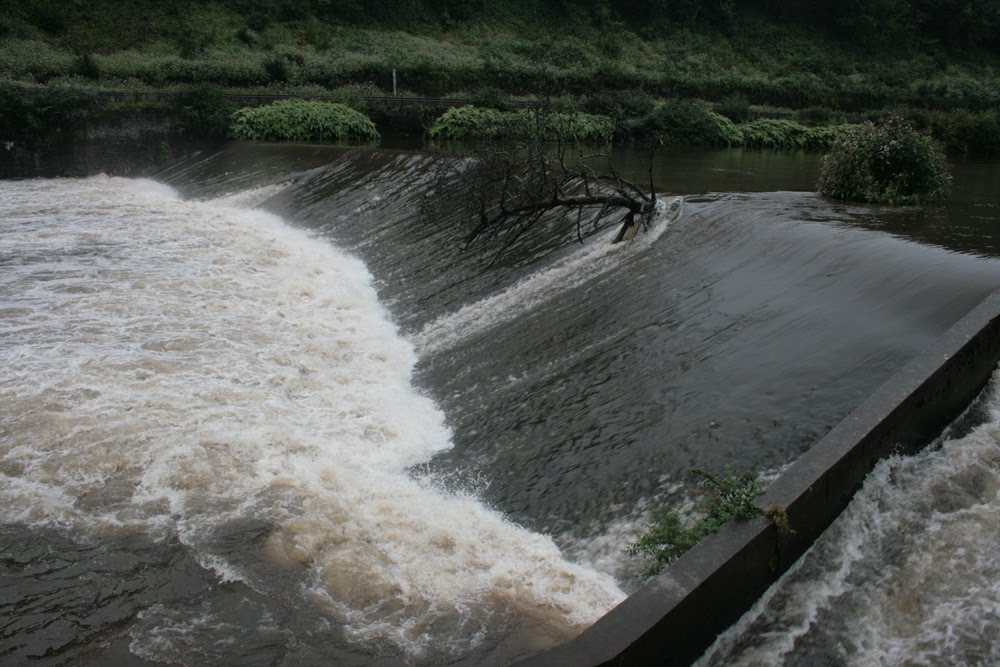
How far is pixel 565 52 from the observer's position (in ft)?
132

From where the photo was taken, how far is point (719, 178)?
15180 millimetres

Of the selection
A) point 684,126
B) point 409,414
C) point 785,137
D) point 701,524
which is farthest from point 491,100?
point 701,524

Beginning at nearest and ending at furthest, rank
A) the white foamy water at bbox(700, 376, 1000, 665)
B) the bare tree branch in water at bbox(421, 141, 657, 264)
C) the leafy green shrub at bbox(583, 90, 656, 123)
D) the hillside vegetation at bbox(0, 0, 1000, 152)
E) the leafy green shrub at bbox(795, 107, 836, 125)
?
the white foamy water at bbox(700, 376, 1000, 665) → the bare tree branch in water at bbox(421, 141, 657, 264) → the leafy green shrub at bbox(583, 90, 656, 123) → the hillside vegetation at bbox(0, 0, 1000, 152) → the leafy green shrub at bbox(795, 107, 836, 125)

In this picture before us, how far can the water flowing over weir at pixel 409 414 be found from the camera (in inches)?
183

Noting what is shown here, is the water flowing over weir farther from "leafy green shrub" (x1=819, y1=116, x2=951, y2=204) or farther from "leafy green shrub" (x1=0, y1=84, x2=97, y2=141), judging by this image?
"leafy green shrub" (x1=0, y1=84, x2=97, y2=141)

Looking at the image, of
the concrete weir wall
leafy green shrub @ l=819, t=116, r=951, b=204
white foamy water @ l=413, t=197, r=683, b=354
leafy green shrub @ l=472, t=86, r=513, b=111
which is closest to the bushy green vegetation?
the concrete weir wall

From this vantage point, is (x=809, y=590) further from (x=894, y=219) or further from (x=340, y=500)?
(x=894, y=219)

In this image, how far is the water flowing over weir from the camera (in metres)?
4.65

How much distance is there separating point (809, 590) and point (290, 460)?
4.04 m

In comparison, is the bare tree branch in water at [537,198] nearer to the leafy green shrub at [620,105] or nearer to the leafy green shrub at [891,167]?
the leafy green shrub at [891,167]

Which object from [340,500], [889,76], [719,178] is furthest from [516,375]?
Result: [889,76]

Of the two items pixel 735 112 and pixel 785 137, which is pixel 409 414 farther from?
pixel 735 112

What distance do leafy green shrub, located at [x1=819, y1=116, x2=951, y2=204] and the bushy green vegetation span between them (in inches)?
312

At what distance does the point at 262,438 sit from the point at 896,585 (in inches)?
192
